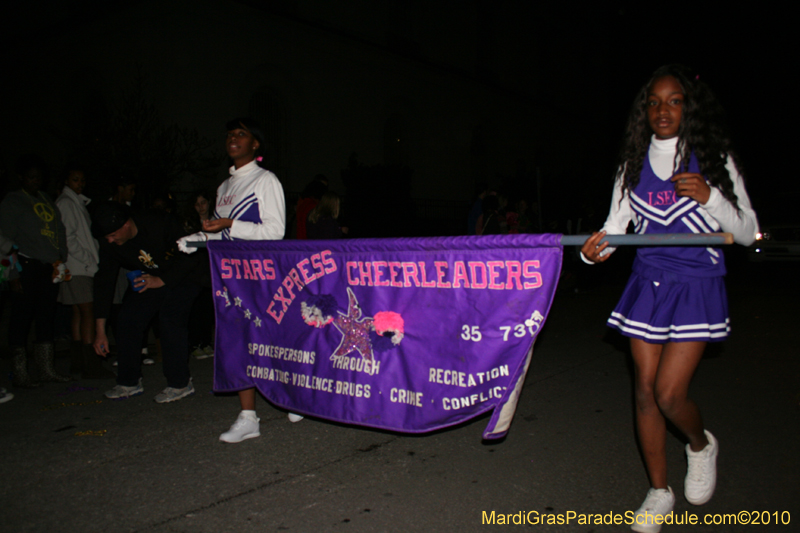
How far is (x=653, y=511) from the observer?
264 cm

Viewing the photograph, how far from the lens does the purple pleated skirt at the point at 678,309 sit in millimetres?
2537

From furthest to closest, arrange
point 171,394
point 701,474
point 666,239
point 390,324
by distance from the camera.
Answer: point 171,394, point 390,324, point 701,474, point 666,239

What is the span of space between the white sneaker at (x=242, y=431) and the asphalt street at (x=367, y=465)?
0.05 meters

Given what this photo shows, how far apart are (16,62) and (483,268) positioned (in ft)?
80.1

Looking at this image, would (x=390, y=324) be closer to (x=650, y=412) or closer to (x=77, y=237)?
(x=650, y=412)

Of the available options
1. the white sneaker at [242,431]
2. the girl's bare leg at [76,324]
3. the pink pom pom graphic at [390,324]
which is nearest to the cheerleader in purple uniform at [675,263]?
the pink pom pom graphic at [390,324]

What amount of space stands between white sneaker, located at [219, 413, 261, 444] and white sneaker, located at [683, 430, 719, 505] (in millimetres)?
2659

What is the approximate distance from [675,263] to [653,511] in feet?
3.79

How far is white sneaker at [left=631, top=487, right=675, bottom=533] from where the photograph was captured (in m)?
2.63

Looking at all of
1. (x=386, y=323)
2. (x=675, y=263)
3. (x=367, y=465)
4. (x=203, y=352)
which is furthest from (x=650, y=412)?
(x=203, y=352)

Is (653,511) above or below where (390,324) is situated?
below

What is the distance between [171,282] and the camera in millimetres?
4484

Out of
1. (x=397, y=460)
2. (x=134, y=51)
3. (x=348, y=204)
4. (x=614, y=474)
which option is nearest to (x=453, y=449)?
(x=397, y=460)

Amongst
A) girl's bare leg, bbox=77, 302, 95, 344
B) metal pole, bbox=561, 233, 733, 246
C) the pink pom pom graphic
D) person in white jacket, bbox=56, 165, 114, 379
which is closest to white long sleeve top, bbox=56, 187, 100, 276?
person in white jacket, bbox=56, 165, 114, 379
